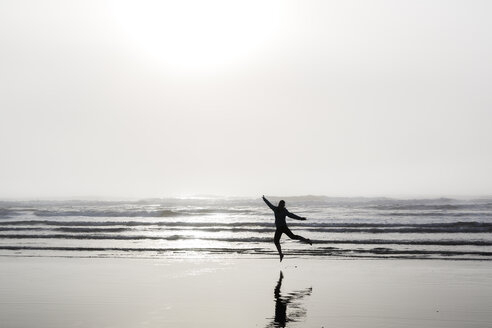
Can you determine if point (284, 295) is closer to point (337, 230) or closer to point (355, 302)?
point (355, 302)

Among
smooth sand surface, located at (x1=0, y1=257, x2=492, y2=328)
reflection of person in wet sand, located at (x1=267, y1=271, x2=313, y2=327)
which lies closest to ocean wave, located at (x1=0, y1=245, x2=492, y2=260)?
smooth sand surface, located at (x1=0, y1=257, x2=492, y2=328)

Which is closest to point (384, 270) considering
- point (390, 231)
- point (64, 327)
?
point (64, 327)

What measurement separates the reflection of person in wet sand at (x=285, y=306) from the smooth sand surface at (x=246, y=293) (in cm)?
2

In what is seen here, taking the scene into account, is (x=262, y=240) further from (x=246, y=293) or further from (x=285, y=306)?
(x=285, y=306)

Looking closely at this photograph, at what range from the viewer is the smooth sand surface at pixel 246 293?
11.0 meters

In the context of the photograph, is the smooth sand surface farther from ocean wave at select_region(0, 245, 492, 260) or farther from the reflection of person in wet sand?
ocean wave at select_region(0, 245, 492, 260)

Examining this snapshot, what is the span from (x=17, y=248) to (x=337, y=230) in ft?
57.7

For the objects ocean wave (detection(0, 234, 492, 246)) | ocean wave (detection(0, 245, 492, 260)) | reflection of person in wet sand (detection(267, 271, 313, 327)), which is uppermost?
ocean wave (detection(0, 234, 492, 246))

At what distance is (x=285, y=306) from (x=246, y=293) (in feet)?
5.76

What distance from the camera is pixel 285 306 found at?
12227 mm

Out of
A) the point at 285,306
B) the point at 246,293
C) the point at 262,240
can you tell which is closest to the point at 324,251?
the point at 262,240

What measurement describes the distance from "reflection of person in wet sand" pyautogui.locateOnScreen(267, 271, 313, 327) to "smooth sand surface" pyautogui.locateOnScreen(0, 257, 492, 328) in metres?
0.02

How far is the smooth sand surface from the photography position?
11023 millimetres

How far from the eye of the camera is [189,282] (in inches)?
608
